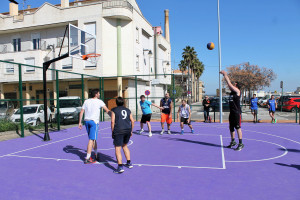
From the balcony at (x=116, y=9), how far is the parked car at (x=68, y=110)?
11.0 metres

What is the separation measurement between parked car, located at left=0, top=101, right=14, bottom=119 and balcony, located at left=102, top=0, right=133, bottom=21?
13.3 m

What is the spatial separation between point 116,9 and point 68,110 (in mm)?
12507

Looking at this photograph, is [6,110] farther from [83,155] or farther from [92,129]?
[92,129]

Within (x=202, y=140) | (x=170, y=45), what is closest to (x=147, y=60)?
(x=170, y=45)

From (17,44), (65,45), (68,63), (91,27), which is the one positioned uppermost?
(91,27)

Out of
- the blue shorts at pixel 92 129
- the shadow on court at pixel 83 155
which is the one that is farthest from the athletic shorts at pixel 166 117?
the blue shorts at pixel 92 129

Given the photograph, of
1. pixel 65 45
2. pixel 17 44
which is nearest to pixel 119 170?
pixel 65 45

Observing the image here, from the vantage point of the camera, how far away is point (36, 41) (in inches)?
1070

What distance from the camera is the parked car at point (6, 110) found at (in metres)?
13.1

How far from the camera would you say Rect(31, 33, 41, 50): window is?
26.9 meters

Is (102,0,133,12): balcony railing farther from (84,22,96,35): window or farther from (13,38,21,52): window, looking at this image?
(13,38,21,52): window

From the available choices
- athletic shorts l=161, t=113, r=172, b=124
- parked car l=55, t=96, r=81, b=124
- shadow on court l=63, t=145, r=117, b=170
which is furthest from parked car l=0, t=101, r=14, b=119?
athletic shorts l=161, t=113, r=172, b=124

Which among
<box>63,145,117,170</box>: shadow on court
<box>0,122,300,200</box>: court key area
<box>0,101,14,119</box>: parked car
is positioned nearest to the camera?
<box>0,122,300,200</box>: court key area

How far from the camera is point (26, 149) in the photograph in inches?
316
